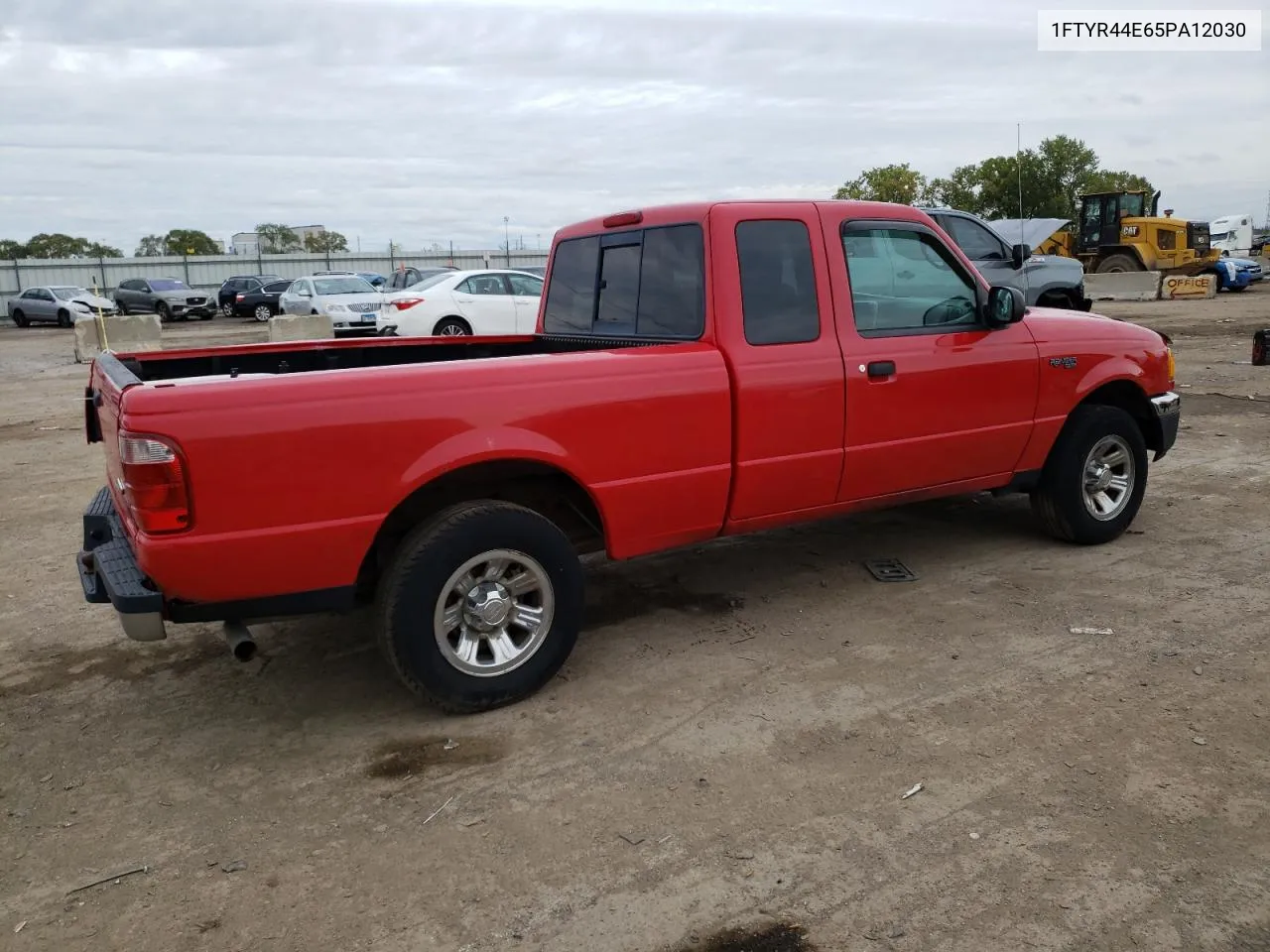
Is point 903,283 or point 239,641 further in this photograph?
point 903,283

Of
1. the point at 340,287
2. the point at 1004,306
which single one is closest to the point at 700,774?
the point at 1004,306

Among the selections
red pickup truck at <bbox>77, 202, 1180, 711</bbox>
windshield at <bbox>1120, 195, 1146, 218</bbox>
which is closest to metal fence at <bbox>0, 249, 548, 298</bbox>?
windshield at <bbox>1120, 195, 1146, 218</bbox>

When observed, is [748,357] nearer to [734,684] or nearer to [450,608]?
[734,684]

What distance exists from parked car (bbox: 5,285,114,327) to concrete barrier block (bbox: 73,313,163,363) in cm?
1753

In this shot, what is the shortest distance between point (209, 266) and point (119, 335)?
33207mm

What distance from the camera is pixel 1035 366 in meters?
5.24

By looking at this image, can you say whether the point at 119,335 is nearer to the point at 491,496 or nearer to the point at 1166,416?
the point at 491,496

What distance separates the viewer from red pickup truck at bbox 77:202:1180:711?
130 inches

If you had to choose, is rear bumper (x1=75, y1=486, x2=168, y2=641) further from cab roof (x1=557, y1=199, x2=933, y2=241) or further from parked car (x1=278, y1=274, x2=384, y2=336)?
parked car (x1=278, y1=274, x2=384, y2=336)

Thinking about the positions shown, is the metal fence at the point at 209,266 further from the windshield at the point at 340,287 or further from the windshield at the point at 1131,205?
the windshield at the point at 1131,205

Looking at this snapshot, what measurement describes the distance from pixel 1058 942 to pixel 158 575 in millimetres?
2917

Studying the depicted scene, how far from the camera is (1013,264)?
1286 cm

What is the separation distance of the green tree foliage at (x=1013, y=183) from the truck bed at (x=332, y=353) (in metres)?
49.5

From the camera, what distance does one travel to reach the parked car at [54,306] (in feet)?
118
